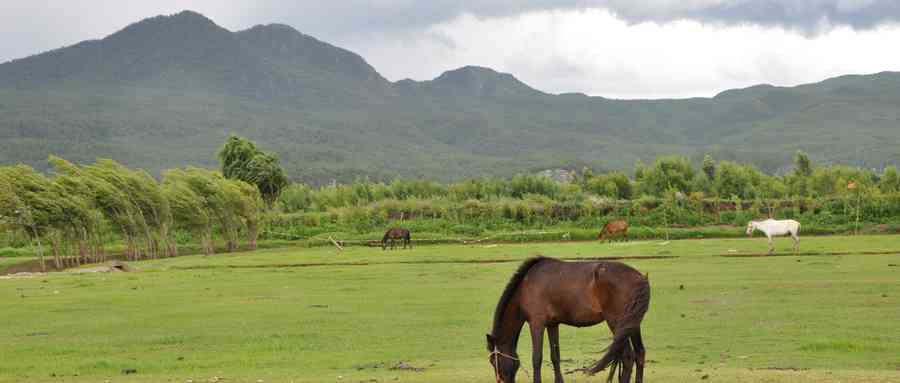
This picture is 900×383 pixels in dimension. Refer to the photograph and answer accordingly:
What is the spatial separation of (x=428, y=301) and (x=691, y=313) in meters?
7.16

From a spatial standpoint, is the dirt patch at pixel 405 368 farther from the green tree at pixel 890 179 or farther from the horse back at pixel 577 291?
the green tree at pixel 890 179

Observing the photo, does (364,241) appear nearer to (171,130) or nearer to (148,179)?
(148,179)

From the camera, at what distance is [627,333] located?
11.5 meters

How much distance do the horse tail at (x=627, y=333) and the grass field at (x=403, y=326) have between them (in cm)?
142

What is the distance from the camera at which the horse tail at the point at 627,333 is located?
11352mm

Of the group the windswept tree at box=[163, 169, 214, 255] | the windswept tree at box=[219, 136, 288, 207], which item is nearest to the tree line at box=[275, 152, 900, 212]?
Answer: the windswept tree at box=[219, 136, 288, 207]

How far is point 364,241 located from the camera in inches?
2559

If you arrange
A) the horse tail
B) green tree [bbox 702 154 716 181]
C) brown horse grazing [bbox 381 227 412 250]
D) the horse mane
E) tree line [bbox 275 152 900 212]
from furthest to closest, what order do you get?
green tree [bbox 702 154 716 181] → tree line [bbox 275 152 900 212] → brown horse grazing [bbox 381 227 412 250] → the horse mane → the horse tail

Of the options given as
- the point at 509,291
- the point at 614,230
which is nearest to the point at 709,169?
the point at 614,230

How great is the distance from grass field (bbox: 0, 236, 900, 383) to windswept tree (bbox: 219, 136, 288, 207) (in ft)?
144

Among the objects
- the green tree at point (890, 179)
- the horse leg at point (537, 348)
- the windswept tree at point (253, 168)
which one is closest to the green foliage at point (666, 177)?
the green tree at point (890, 179)

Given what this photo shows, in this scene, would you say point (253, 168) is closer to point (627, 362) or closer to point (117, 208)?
point (117, 208)

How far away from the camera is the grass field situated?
14.9 metres

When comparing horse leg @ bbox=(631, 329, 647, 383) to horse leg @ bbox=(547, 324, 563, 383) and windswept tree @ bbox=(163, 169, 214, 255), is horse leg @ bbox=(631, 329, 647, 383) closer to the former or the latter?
horse leg @ bbox=(547, 324, 563, 383)
